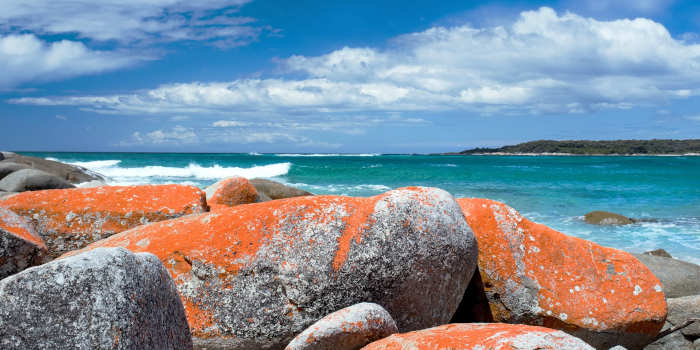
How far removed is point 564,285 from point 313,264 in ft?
7.44

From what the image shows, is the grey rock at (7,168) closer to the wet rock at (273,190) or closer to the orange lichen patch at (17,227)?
the wet rock at (273,190)

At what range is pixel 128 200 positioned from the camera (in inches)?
190

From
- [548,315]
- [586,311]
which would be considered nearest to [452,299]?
[548,315]

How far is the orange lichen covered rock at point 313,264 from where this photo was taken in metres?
3.37

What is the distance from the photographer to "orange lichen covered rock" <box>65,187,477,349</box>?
3369mm

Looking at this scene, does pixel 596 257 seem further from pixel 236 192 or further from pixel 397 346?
pixel 236 192

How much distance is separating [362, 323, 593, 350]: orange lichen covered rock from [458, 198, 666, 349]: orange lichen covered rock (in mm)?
1452

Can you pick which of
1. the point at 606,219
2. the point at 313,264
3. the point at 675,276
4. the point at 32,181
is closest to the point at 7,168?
the point at 32,181

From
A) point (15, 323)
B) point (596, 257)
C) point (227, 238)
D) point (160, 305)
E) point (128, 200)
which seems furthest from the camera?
point (128, 200)

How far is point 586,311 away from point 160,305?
11.2 ft

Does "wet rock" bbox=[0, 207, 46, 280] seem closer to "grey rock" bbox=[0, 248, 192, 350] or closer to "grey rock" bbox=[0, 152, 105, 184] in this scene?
"grey rock" bbox=[0, 248, 192, 350]

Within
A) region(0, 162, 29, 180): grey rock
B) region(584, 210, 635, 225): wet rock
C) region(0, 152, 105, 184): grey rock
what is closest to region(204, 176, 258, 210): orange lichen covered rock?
region(584, 210, 635, 225): wet rock

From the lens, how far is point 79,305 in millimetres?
1961

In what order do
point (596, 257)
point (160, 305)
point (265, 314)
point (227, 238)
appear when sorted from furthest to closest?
1. point (596, 257)
2. point (227, 238)
3. point (265, 314)
4. point (160, 305)
